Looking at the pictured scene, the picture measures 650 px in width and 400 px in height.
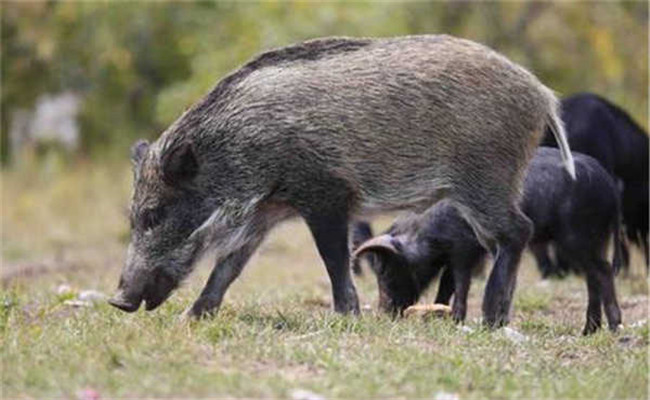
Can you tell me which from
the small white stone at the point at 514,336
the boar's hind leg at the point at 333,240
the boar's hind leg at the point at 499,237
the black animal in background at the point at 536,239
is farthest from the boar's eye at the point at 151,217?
the small white stone at the point at 514,336

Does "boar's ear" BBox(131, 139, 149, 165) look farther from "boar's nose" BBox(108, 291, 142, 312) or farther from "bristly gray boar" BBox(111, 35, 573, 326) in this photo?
"boar's nose" BBox(108, 291, 142, 312)

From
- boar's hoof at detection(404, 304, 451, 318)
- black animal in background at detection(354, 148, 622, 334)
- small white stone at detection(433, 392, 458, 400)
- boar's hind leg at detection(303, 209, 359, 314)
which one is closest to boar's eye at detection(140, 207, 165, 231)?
boar's hind leg at detection(303, 209, 359, 314)

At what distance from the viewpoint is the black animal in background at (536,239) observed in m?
9.42

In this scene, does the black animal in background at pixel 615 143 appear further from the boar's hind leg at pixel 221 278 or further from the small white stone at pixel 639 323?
the boar's hind leg at pixel 221 278

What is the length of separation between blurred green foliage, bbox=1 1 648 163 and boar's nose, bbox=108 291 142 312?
10.9 metres

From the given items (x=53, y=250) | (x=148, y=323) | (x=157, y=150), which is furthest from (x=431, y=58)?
(x=53, y=250)

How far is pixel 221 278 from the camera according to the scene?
8.64 m

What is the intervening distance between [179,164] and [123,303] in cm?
83

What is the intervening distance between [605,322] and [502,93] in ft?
5.61

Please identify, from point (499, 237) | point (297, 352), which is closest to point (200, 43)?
point (499, 237)

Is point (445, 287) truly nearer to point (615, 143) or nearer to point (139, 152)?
point (139, 152)

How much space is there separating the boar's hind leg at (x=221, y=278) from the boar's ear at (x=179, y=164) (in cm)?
55

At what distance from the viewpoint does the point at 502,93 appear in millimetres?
8805

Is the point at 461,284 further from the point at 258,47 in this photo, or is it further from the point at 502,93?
the point at 258,47
